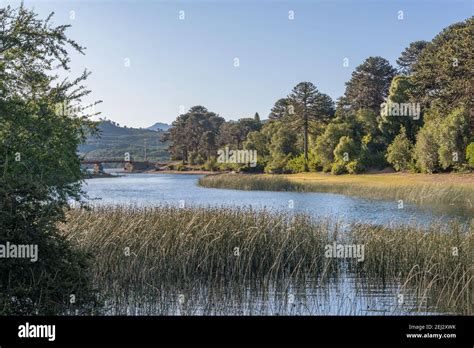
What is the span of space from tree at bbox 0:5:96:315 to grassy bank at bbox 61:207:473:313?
1.31 meters

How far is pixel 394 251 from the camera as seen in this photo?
9.68 m

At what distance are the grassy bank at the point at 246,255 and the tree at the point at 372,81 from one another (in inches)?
1828

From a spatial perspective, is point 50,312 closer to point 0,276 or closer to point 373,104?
point 0,276

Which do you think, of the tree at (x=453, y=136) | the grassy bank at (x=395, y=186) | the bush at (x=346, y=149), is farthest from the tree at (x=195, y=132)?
the tree at (x=453, y=136)

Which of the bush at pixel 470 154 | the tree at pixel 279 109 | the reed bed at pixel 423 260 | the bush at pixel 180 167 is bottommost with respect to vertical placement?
the reed bed at pixel 423 260

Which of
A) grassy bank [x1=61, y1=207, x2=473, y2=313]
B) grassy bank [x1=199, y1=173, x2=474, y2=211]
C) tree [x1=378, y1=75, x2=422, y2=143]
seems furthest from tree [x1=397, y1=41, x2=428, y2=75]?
grassy bank [x1=61, y1=207, x2=473, y2=313]

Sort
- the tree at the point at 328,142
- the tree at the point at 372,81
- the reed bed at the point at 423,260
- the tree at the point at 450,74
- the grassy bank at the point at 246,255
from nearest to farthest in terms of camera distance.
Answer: the reed bed at the point at 423,260
the grassy bank at the point at 246,255
the tree at the point at 450,74
the tree at the point at 328,142
the tree at the point at 372,81

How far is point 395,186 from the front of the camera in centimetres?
2852

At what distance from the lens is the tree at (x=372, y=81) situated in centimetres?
5541

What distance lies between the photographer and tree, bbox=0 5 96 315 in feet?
18.7

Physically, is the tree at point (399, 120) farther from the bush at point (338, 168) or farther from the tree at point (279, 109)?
the tree at point (279, 109)

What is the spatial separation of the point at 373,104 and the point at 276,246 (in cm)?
4780

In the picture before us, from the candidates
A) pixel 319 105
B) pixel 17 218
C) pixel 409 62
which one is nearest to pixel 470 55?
pixel 319 105

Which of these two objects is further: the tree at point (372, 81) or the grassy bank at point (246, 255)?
the tree at point (372, 81)
